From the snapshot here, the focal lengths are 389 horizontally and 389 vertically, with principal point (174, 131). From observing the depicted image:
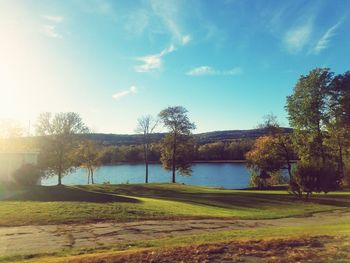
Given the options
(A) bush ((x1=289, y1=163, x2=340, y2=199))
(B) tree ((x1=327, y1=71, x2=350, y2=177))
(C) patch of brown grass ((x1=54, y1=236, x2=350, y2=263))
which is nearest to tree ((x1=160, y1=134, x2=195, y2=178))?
(B) tree ((x1=327, y1=71, x2=350, y2=177))

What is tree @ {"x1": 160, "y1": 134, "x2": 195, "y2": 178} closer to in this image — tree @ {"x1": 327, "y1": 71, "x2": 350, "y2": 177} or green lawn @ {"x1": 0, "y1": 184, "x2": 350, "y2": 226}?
tree @ {"x1": 327, "y1": 71, "x2": 350, "y2": 177}

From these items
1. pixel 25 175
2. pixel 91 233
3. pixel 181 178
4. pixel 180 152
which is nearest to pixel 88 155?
pixel 180 152

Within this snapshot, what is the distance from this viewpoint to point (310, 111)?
51.3m

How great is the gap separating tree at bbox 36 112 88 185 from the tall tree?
29.3 meters

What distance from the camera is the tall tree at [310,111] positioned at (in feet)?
168

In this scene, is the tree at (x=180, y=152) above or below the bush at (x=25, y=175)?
above

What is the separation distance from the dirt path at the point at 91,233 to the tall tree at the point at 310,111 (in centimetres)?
3250

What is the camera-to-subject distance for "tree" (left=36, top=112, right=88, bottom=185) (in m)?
Result: 51.2

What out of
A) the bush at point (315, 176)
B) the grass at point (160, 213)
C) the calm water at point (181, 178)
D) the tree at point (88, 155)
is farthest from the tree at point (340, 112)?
the tree at point (88, 155)

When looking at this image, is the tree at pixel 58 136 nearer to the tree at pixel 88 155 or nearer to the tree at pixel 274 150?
the tree at pixel 88 155

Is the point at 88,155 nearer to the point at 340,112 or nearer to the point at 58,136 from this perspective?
the point at 58,136

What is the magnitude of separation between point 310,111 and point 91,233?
135 feet

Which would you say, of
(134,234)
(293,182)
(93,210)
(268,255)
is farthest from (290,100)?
(268,255)

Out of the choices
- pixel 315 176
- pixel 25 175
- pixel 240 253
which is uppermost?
pixel 315 176
